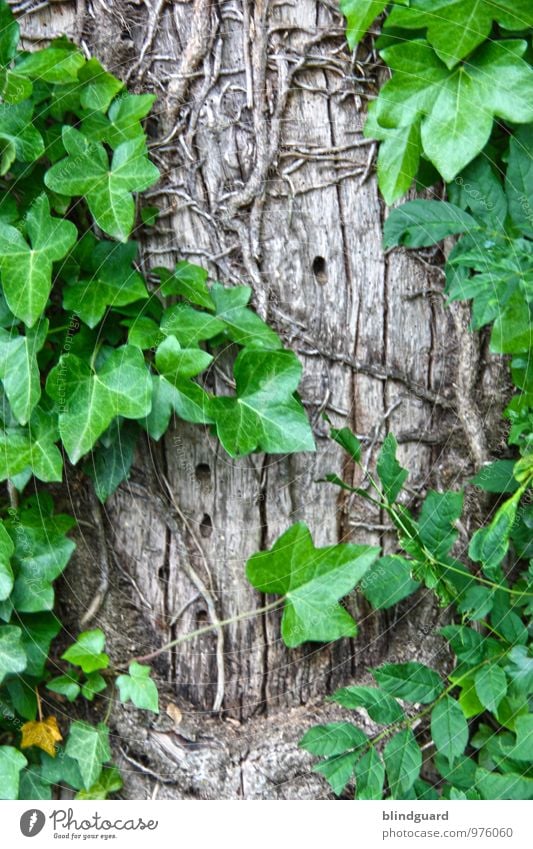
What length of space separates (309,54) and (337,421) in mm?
583

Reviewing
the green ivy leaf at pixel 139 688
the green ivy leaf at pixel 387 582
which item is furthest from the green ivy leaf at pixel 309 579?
the green ivy leaf at pixel 139 688

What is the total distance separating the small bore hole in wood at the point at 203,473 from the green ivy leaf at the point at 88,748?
0.47 metres

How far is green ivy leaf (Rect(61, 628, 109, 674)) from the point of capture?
1232mm

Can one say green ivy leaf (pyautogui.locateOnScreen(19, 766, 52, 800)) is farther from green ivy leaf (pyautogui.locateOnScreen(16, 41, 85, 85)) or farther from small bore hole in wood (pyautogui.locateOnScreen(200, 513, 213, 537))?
green ivy leaf (pyautogui.locateOnScreen(16, 41, 85, 85))

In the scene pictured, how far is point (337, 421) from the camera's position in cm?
122

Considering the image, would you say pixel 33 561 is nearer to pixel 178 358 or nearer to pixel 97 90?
pixel 178 358

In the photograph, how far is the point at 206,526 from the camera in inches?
49.1

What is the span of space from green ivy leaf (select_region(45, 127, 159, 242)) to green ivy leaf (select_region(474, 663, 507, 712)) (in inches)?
35.0

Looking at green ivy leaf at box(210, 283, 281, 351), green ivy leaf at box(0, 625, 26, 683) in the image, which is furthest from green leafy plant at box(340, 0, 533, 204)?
green ivy leaf at box(0, 625, 26, 683)

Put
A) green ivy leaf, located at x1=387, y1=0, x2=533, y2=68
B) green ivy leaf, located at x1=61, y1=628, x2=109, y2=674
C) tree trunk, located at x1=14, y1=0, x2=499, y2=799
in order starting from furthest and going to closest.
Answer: green ivy leaf, located at x1=61, y1=628, x2=109, y2=674 < tree trunk, located at x1=14, y1=0, x2=499, y2=799 < green ivy leaf, located at x1=387, y1=0, x2=533, y2=68

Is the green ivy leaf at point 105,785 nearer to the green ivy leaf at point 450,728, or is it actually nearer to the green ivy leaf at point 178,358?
the green ivy leaf at point 450,728

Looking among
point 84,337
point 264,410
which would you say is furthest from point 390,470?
point 84,337

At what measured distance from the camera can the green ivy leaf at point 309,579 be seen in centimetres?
115
